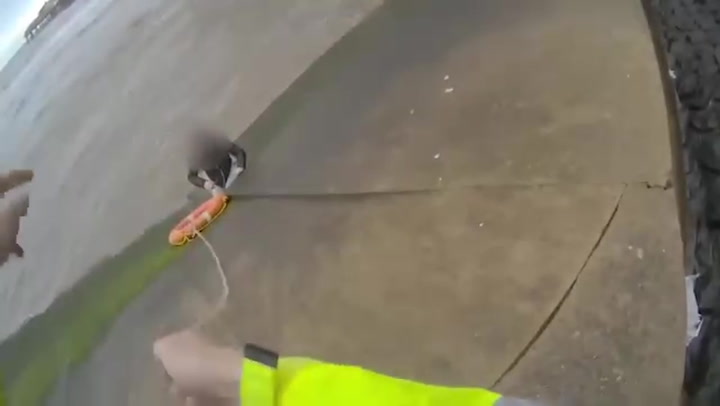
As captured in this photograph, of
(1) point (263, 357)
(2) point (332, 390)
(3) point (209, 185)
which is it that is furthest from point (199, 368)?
(3) point (209, 185)

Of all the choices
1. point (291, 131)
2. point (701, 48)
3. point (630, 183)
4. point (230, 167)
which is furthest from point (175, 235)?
point (701, 48)

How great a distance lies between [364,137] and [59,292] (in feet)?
1.73

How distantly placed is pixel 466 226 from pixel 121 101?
68 cm

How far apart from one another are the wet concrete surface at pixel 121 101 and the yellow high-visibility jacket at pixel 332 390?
536 millimetres

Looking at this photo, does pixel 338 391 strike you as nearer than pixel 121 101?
Yes

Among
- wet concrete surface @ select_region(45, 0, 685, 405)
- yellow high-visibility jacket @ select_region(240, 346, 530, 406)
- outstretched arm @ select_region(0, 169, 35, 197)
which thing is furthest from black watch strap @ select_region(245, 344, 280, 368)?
outstretched arm @ select_region(0, 169, 35, 197)

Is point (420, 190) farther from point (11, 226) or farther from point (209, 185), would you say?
point (11, 226)

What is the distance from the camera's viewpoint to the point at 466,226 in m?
1.10

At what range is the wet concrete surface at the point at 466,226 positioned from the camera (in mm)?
975

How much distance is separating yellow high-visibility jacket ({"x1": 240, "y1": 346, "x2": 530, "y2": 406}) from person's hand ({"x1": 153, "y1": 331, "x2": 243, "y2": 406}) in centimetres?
6

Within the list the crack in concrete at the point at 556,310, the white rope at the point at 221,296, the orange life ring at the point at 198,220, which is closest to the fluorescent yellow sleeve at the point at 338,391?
the crack in concrete at the point at 556,310

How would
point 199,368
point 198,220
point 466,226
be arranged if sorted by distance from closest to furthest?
point 199,368, point 466,226, point 198,220

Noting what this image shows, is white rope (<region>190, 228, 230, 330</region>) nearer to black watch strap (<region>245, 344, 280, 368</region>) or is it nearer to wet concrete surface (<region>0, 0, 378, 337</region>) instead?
wet concrete surface (<region>0, 0, 378, 337</region>)

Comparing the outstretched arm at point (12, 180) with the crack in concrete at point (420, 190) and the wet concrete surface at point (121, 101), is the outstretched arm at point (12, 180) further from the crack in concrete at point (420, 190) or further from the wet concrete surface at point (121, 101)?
the crack in concrete at point (420, 190)
